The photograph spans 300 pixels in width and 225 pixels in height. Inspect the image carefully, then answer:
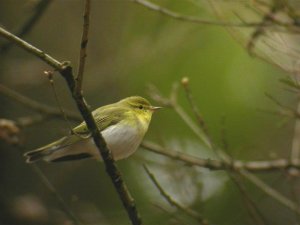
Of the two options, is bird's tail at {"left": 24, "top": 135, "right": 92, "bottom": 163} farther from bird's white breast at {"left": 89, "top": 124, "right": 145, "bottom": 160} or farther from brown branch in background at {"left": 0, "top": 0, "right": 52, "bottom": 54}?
brown branch in background at {"left": 0, "top": 0, "right": 52, "bottom": 54}

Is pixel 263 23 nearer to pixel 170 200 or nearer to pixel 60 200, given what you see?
pixel 170 200

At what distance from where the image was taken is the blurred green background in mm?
6922

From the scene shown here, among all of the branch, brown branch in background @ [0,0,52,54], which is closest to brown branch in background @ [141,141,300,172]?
the branch

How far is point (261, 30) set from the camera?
14.5ft

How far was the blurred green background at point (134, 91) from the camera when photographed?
6.92 meters

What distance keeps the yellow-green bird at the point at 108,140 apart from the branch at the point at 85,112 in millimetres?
693

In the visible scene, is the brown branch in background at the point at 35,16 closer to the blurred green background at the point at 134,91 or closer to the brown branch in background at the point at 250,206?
the blurred green background at the point at 134,91

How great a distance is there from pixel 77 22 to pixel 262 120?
2.46 meters

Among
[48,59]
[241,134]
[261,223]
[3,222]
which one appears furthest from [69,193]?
[48,59]

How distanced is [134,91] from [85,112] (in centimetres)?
438

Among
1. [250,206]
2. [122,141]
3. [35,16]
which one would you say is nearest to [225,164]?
[250,206]

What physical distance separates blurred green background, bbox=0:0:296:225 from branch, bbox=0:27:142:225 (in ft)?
5.45

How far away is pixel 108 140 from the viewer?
525 centimetres

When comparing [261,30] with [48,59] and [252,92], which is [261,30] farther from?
[252,92]
